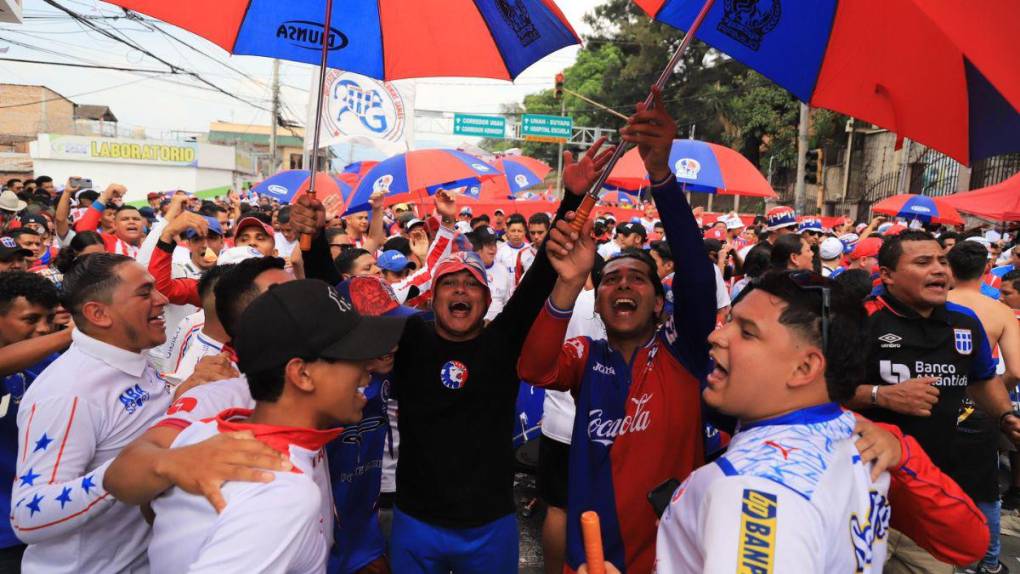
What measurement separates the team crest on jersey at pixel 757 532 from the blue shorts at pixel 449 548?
1.67 metres

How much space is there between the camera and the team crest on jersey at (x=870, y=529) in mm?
1506

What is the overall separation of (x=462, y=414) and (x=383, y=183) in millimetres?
5727

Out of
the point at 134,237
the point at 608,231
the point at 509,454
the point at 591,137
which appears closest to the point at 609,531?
the point at 509,454

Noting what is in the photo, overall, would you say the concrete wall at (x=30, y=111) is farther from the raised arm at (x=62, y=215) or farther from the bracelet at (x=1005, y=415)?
the bracelet at (x=1005, y=415)

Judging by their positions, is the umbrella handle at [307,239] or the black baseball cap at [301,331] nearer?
the black baseball cap at [301,331]

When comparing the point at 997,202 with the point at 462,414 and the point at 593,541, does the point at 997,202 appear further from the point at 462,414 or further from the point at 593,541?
the point at 593,541

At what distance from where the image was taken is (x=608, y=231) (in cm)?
1386

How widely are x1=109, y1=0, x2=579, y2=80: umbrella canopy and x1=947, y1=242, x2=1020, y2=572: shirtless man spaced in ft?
10.1

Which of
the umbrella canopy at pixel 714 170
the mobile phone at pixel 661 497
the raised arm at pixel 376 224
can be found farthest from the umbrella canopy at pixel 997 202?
the mobile phone at pixel 661 497

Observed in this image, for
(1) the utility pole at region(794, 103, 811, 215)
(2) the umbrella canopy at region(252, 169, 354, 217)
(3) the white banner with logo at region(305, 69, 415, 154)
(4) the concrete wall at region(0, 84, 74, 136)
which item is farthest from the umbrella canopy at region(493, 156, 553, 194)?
(4) the concrete wall at region(0, 84, 74, 136)

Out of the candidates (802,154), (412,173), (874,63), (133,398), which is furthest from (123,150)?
(874,63)

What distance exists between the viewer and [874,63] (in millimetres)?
2443

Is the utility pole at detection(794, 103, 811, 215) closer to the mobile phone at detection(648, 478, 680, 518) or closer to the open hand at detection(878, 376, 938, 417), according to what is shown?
the open hand at detection(878, 376, 938, 417)

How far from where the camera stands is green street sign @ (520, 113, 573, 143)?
38.5 m
